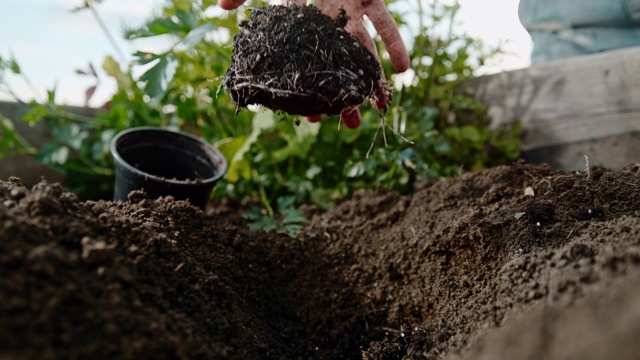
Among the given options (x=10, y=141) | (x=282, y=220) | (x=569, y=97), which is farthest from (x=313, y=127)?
(x=10, y=141)

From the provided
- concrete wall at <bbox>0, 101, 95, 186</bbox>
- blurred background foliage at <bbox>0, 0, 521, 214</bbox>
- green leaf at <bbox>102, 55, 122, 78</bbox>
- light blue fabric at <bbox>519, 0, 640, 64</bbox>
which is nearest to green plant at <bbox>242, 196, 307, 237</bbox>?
blurred background foliage at <bbox>0, 0, 521, 214</bbox>

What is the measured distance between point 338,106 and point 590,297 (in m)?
1.14

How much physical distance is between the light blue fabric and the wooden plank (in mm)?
201

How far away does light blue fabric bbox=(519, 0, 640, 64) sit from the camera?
264 cm

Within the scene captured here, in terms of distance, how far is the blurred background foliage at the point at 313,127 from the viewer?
2.57m

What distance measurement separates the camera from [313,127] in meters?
2.65

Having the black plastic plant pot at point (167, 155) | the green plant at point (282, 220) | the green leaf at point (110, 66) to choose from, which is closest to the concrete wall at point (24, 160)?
the green leaf at point (110, 66)

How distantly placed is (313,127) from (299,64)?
99 centimetres

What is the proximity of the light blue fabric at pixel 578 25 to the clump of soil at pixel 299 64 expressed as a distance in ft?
5.32

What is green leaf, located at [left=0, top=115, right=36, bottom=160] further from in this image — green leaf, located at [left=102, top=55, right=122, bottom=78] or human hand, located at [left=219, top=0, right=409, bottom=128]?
human hand, located at [left=219, top=0, right=409, bottom=128]

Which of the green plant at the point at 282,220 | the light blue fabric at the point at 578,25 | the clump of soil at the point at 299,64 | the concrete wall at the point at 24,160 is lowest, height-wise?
the concrete wall at the point at 24,160

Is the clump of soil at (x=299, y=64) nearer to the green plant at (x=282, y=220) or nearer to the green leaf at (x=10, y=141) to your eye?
the green plant at (x=282, y=220)

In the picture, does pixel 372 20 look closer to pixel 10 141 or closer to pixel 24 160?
pixel 10 141

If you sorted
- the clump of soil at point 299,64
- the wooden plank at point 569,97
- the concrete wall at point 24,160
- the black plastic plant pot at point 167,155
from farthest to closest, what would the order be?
the concrete wall at point 24,160, the wooden plank at point 569,97, the black plastic plant pot at point 167,155, the clump of soil at point 299,64
